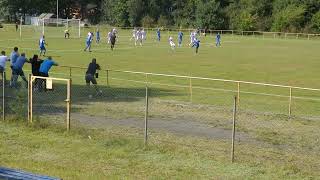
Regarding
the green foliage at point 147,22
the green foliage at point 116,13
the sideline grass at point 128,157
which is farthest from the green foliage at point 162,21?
the sideline grass at point 128,157

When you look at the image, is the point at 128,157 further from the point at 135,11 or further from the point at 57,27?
the point at 135,11

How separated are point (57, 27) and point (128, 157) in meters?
70.2

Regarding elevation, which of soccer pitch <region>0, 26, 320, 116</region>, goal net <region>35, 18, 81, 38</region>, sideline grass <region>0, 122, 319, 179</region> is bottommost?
sideline grass <region>0, 122, 319, 179</region>

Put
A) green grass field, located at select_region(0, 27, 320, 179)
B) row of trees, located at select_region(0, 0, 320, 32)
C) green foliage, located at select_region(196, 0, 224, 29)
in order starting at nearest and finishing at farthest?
green grass field, located at select_region(0, 27, 320, 179) < row of trees, located at select_region(0, 0, 320, 32) < green foliage, located at select_region(196, 0, 224, 29)

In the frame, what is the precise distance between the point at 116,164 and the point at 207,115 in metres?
7.41

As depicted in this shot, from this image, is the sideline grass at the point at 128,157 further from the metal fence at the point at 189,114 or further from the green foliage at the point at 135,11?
the green foliage at the point at 135,11

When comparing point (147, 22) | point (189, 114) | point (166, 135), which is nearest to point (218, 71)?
point (189, 114)

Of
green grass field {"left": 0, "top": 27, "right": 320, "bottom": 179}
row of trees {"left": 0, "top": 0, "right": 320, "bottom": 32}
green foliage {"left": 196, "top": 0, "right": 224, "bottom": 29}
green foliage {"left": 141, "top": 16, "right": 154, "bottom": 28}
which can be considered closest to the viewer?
green grass field {"left": 0, "top": 27, "right": 320, "bottom": 179}

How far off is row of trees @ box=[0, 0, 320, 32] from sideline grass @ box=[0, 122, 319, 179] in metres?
89.4

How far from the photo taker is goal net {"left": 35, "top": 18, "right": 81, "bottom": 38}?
77438mm

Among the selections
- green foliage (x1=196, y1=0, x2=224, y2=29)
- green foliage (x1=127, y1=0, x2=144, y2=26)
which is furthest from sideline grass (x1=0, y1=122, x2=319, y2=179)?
green foliage (x1=127, y1=0, x2=144, y2=26)

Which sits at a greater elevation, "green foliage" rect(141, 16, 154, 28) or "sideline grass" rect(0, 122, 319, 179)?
"green foliage" rect(141, 16, 154, 28)

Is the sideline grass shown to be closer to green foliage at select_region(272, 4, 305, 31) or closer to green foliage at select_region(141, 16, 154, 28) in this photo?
green foliage at select_region(272, 4, 305, 31)

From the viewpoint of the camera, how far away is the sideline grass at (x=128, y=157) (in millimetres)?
12055
